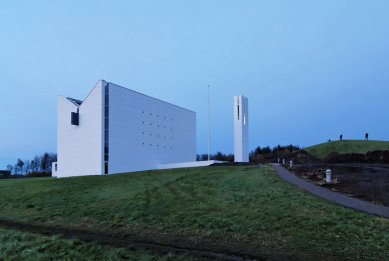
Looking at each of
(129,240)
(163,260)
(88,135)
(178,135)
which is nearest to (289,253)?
(163,260)

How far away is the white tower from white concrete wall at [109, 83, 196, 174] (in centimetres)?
1454

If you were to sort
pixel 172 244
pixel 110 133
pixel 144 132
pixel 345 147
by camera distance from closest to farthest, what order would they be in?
1. pixel 172 244
2. pixel 110 133
3. pixel 144 132
4. pixel 345 147

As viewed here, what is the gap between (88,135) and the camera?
175 ft

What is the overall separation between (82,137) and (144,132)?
9.59 meters

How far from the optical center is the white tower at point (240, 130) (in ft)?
175

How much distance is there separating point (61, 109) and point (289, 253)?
5426 centimetres

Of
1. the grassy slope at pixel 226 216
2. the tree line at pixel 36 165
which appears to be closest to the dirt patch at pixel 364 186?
the grassy slope at pixel 226 216

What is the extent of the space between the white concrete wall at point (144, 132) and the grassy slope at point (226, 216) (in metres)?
28.4

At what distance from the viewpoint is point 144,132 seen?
192 feet

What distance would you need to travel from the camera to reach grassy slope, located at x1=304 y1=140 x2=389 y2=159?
58.8 metres

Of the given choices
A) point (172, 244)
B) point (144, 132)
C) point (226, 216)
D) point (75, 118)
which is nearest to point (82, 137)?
point (75, 118)

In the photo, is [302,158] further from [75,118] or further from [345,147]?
[75,118]

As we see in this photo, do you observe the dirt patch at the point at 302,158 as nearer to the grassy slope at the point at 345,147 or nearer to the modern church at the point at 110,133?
the grassy slope at the point at 345,147

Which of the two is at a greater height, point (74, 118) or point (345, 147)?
point (74, 118)
